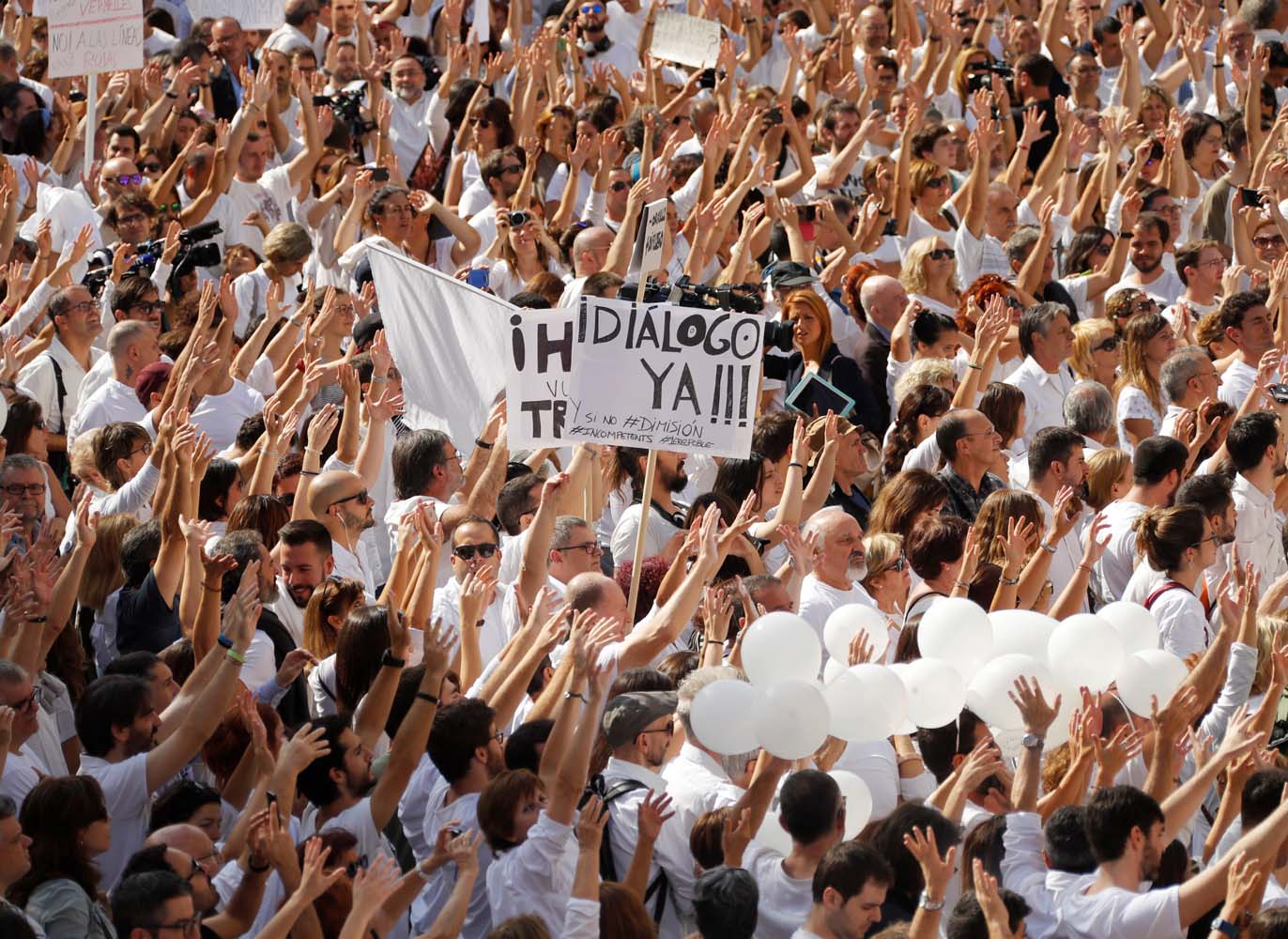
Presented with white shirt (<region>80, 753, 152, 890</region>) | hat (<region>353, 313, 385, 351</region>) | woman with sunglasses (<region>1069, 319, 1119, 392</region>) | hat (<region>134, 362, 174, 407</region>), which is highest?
woman with sunglasses (<region>1069, 319, 1119, 392</region>)

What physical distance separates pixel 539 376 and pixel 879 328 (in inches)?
138

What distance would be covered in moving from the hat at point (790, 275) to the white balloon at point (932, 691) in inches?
180

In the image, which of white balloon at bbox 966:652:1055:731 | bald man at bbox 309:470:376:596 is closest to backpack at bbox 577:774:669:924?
white balloon at bbox 966:652:1055:731

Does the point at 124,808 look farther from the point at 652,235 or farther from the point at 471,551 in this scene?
the point at 652,235

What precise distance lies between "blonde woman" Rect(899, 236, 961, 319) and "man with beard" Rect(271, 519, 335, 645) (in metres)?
4.45

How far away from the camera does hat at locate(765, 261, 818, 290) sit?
1066cm

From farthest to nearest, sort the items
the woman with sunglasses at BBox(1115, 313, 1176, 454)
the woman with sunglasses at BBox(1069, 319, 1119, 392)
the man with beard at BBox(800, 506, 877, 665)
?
the woman with sunglasses at BBox(1069, 319, 1119, 392)
the woman with sunglasses at BBox(1115, 313, 1176, 454)
the man with beard at BBox(800, 506, 877, 665)

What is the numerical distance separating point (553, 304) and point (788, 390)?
122cm

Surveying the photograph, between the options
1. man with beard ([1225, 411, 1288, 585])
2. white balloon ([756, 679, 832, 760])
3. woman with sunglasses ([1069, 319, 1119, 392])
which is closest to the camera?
white balloon ([756, 679, 832, 760])

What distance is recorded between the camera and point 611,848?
5938 mm

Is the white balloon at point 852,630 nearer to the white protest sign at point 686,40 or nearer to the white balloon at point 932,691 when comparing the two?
the white balloon at point 932,691

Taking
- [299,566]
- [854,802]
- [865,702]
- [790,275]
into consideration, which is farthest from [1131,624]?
[790,275]

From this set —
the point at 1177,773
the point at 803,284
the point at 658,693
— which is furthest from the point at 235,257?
the point at 1177,773

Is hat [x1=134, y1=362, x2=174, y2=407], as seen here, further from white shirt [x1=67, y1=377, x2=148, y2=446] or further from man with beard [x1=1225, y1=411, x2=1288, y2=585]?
man with beard [x1=1225, y1=411, x2=1288, y2=585]
